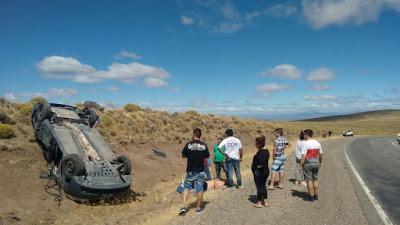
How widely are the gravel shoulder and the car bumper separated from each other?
2328 mm

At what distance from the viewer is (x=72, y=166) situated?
39.8ft

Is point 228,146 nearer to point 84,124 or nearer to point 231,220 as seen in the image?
point 231,220

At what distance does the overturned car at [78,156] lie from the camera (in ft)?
39.4

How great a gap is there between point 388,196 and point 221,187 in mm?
5008

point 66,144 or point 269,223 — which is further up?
point 66,144

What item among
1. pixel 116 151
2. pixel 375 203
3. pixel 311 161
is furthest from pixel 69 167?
pixel 375 203

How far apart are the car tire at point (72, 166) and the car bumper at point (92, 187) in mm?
149

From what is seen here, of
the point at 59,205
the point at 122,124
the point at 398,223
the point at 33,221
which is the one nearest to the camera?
the point at 398,223

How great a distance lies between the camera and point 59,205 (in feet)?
39.3

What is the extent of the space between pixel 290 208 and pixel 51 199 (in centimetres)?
692

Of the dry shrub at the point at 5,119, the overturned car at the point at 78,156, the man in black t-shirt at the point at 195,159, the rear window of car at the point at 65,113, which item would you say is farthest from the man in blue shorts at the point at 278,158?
the dry shrub at the point at 5,119

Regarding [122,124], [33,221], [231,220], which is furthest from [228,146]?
[122,124]

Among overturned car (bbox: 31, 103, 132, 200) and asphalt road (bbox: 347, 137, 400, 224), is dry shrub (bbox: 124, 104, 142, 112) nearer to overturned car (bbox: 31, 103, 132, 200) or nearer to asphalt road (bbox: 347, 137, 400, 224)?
overturned car (bbox: 31, 103, 132, 200)

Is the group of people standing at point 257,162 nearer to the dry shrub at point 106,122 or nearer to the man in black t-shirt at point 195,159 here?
the man in black t-shirt at point 195,159
